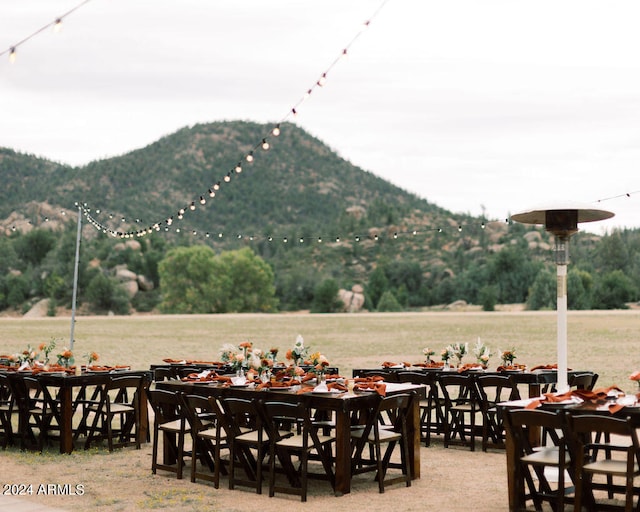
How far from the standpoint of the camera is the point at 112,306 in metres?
75.0

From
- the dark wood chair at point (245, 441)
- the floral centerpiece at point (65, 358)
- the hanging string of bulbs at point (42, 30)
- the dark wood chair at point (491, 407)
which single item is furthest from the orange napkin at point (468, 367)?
the hanging string of bulbs at point (42, 30)

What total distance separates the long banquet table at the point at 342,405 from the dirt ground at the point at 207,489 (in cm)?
20

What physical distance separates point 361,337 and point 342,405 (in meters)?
29.5

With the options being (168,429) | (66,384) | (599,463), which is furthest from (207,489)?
(599,463)

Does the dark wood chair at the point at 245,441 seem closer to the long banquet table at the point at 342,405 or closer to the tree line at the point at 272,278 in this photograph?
the long banquet table at the point at 342,405

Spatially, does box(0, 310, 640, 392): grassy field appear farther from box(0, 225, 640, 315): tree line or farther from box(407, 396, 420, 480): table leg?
box(0, 225, 640, 315): tree line

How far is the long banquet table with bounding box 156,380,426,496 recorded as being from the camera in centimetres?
830

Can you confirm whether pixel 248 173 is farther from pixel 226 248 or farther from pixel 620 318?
pixel 620 318

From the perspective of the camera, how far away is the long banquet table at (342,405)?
830cm

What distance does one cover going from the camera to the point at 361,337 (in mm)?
37625

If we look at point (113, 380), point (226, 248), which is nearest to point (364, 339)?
point (113, 380)

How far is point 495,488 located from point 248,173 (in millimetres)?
119175

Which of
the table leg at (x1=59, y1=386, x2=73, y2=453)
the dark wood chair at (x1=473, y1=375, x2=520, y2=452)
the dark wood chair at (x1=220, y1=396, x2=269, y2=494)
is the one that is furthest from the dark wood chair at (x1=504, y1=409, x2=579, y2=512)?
the table leg at (x1=59, y1=386, x2=73, y2=453)

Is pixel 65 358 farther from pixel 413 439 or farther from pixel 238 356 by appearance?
pixel 413 439
